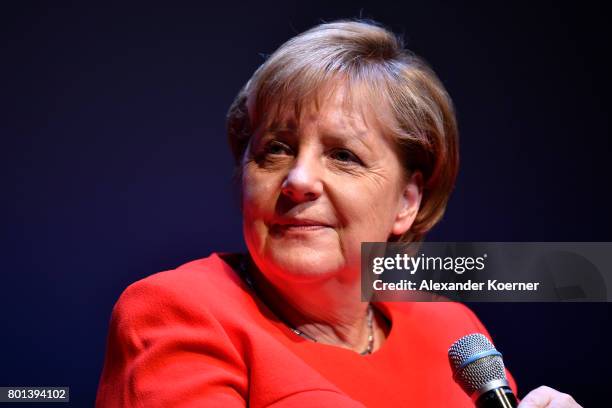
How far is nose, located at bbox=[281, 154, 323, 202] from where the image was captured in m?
1.43

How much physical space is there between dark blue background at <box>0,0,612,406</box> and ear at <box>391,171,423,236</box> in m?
0.39

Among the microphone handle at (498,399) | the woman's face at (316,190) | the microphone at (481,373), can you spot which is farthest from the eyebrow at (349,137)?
the microphone handle at (498,399)

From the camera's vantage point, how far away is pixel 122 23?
196cm

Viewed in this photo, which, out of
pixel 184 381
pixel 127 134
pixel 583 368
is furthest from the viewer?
A: pixel 583 368

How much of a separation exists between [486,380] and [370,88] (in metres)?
0.64

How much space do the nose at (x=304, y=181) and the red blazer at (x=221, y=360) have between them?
23 cm

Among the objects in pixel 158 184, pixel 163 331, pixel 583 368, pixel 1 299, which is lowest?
pixel 583 368

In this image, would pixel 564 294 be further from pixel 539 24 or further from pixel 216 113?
pixel 216 113

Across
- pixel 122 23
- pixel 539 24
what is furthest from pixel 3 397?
pixel 539 24

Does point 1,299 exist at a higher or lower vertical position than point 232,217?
lower

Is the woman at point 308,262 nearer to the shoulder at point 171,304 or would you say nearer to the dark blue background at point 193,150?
the shoulder at point 171,304

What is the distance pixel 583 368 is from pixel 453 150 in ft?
2.81

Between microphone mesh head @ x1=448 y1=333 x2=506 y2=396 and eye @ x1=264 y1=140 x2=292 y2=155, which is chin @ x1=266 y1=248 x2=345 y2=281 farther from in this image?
microphone mesh head @ x1=448 y1=333 x2=506 y2=396

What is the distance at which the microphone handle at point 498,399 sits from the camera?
1142mm
